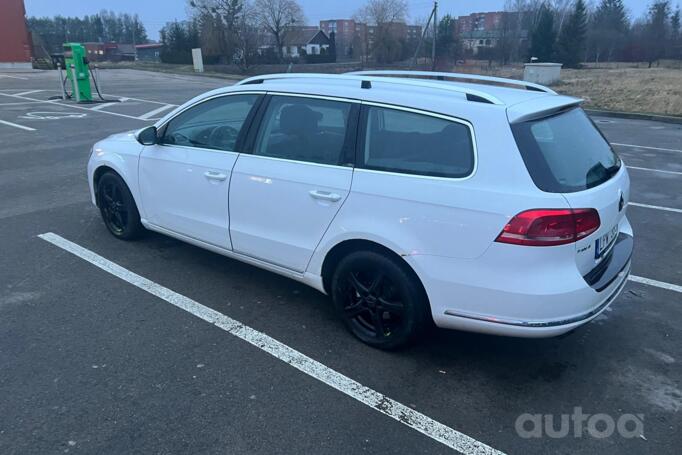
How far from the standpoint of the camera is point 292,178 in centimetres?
363

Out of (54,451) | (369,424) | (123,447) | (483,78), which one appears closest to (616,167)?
(483,78)

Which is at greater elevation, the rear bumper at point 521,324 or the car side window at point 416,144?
the car side window at point 416,144

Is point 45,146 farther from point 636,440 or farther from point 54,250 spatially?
point 636,440

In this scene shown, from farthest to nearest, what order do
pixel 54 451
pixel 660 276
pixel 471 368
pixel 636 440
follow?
pixel 660 276 < pixel 471 368 < pixel 636 440 < pixel 54 451

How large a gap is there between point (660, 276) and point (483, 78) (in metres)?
2.39

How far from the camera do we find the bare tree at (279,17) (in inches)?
2339

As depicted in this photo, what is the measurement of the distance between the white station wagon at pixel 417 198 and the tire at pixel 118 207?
37.1 inches

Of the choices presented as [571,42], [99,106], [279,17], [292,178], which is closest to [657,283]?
[292,178]

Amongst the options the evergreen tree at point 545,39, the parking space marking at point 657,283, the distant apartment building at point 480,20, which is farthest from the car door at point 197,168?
the distant apartment building at point 480,20

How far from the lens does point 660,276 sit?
468 centimetres

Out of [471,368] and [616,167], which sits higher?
[616,167]

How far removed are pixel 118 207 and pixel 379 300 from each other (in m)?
3.11

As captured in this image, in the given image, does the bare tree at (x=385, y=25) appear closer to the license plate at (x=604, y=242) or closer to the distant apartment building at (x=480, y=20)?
the distant apartment building at (x=480, y=20)

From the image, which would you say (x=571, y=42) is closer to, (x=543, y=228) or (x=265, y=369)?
(x=543, y=228)
